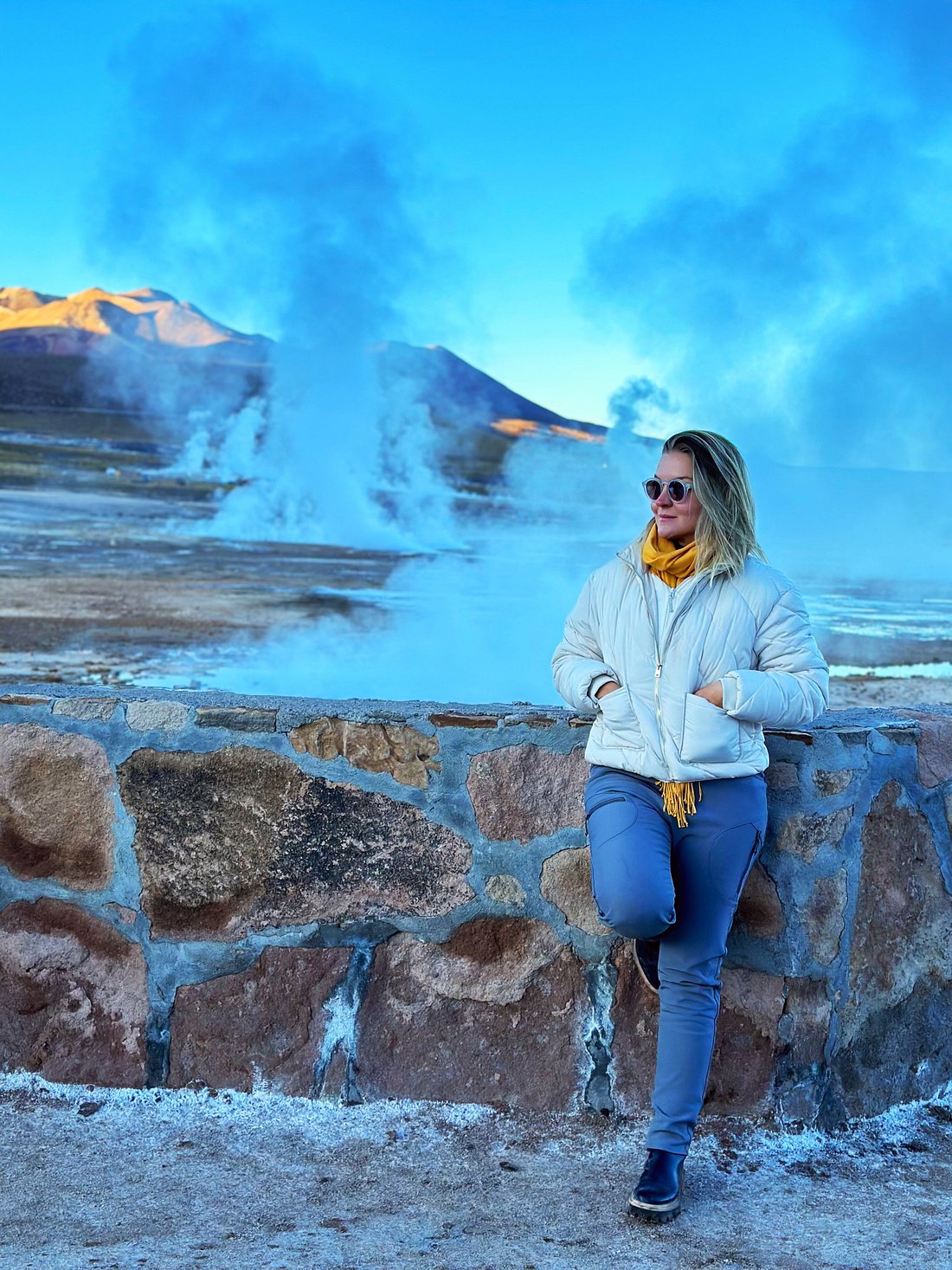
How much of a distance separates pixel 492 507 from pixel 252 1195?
155ft

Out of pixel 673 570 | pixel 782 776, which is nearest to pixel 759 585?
pixel 673 570

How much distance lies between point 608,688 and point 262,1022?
2.83ft

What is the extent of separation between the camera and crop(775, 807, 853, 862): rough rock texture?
76.9 inches

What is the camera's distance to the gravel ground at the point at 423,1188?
156 cm

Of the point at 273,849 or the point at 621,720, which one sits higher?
the point at 621,720

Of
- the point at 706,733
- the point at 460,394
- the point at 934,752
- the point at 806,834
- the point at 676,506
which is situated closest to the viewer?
the point at 706,733

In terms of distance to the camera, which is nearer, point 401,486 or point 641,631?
point 641,631

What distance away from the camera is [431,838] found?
6.58 ft

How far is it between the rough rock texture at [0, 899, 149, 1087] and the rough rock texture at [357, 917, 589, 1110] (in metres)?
0.42

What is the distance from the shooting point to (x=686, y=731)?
69.2 inches

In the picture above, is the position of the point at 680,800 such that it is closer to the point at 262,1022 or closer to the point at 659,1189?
the point at 659,1189

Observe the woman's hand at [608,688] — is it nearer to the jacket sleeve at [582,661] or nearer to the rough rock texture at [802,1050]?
the jacket sleeve at [582,661]

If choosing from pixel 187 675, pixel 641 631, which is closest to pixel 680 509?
pixel 641 631

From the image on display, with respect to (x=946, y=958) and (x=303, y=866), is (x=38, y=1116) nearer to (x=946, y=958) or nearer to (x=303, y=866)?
(x=303, y=866)
